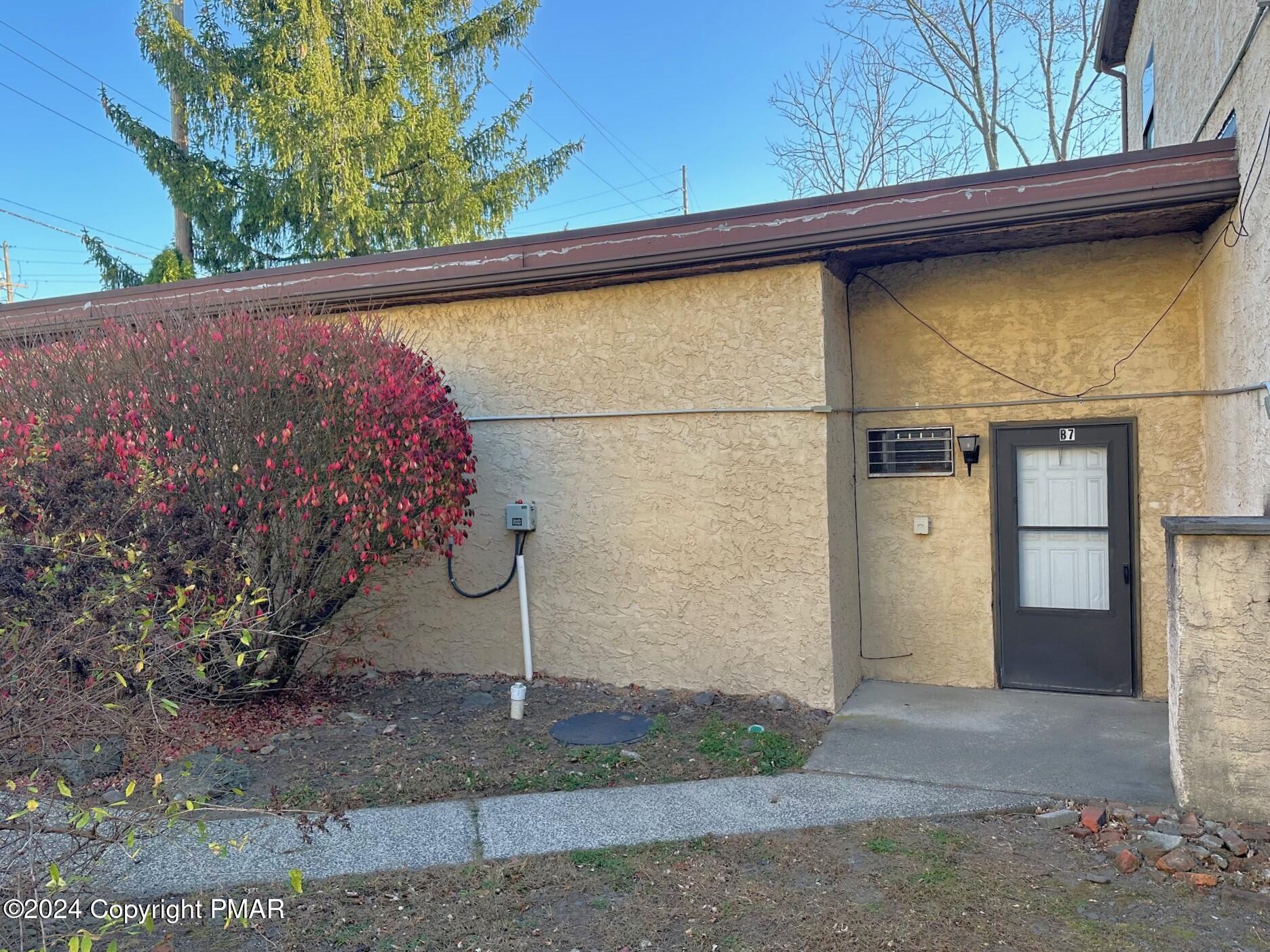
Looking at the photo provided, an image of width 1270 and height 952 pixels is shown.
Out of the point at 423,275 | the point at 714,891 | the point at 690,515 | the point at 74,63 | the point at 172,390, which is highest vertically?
the point at 74,63

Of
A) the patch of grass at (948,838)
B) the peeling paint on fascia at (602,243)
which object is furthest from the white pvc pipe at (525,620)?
the patch of grass at (948,838)

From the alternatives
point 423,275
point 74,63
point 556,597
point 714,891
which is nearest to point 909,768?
point 714,891

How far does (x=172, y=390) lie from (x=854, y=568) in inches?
192

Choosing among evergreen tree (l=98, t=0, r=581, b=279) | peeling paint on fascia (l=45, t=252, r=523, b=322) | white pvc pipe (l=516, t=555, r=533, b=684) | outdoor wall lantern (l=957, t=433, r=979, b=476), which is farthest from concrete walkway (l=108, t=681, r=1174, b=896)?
evergreen tree (l=98, t=0, r=581, b=279)

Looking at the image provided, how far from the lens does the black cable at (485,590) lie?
6.58 metres

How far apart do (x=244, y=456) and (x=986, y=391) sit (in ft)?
16.9

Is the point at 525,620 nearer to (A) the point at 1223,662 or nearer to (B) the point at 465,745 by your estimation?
(B) the point at 465,745

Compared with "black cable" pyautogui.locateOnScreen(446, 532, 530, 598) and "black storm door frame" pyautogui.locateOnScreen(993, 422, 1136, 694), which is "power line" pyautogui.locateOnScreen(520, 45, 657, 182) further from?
"black storm door frame" pyautogui.locateOnScreen(993, 422, 1136, 694)

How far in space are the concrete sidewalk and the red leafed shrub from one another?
35.3 inches

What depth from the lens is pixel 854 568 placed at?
6.41m

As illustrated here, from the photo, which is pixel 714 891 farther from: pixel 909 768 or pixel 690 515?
pixel 690 515

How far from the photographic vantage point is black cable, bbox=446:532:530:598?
6582 mm

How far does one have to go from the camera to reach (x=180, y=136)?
14.2 meters

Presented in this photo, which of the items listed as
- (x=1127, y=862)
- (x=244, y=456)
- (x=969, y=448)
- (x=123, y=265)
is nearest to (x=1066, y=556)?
(x=969, y=448)
